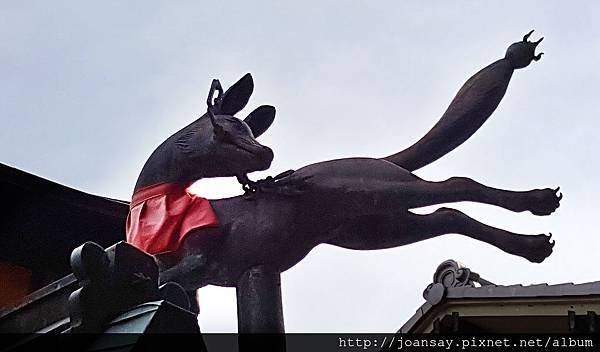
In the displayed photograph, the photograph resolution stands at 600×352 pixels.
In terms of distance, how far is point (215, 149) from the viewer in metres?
4.39

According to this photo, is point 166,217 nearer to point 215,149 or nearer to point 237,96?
point 215,149

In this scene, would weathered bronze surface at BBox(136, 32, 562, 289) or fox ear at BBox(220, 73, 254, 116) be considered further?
fox ear at BBox(220, 73, 254, 116)

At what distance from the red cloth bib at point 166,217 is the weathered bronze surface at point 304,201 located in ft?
0.14

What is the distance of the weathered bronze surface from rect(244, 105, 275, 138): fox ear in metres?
0.12

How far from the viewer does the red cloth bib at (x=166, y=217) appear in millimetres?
4395

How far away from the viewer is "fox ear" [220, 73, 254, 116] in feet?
15.0

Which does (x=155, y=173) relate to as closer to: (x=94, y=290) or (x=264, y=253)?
(x=264, y=253)

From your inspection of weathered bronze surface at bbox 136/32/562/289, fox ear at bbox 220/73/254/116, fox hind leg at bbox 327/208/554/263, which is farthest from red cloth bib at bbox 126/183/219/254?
fox hind leg at bbox 327/208/554/263

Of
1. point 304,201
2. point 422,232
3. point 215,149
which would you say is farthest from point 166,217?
point 422,232

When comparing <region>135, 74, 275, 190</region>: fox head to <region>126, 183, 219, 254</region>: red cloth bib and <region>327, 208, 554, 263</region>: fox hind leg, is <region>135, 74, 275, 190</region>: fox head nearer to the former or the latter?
<region>126, 183, 219, 254</region>: red cloth bib

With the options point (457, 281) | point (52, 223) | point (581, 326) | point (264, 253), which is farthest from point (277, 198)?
point (52, 223)

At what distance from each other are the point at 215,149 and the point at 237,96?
35cm

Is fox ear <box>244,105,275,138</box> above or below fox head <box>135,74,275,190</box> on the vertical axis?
above

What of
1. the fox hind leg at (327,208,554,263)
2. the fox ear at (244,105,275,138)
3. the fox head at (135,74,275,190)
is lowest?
the fox hind leg at (327,208,554,263)
